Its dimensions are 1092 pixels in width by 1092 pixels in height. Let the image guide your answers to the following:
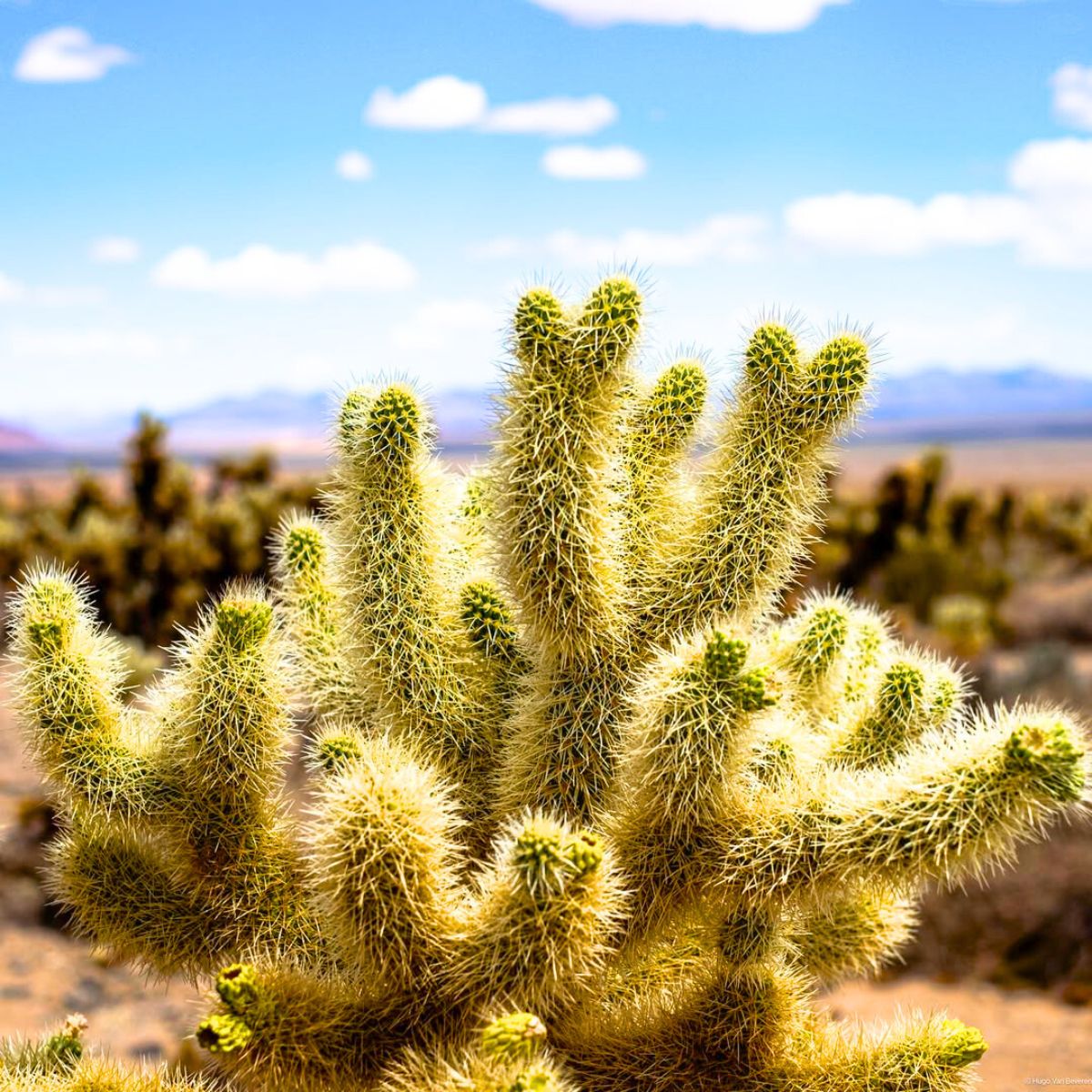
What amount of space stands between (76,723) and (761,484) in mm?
1718

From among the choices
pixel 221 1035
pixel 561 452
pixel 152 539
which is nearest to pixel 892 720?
pixel 561 452

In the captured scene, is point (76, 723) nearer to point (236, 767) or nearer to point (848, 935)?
point (236, 767)

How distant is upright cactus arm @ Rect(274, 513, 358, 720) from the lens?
3268 mm

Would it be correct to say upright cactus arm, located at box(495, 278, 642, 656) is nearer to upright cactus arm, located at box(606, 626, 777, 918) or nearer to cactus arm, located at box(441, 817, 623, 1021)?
upright cactus arm, located at box(606, 626, 777, 918)

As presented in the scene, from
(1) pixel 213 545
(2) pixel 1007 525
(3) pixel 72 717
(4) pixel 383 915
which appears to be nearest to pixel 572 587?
(4) pixel 383 915

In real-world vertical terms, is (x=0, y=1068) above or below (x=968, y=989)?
above

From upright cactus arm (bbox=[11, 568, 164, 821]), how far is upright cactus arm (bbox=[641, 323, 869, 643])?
1278mm

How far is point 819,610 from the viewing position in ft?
10.2

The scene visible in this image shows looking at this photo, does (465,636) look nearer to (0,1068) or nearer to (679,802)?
(679,802)

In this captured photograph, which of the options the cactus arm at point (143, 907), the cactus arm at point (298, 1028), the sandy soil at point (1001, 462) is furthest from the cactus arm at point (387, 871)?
the sandy soil at point (1001, 462)

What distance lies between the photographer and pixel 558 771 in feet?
8.95

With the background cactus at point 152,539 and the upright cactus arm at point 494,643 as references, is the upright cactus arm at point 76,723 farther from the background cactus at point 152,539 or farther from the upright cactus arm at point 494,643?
the background cactus at point 152,539

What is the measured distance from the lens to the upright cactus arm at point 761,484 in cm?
268

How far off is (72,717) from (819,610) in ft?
6.17
